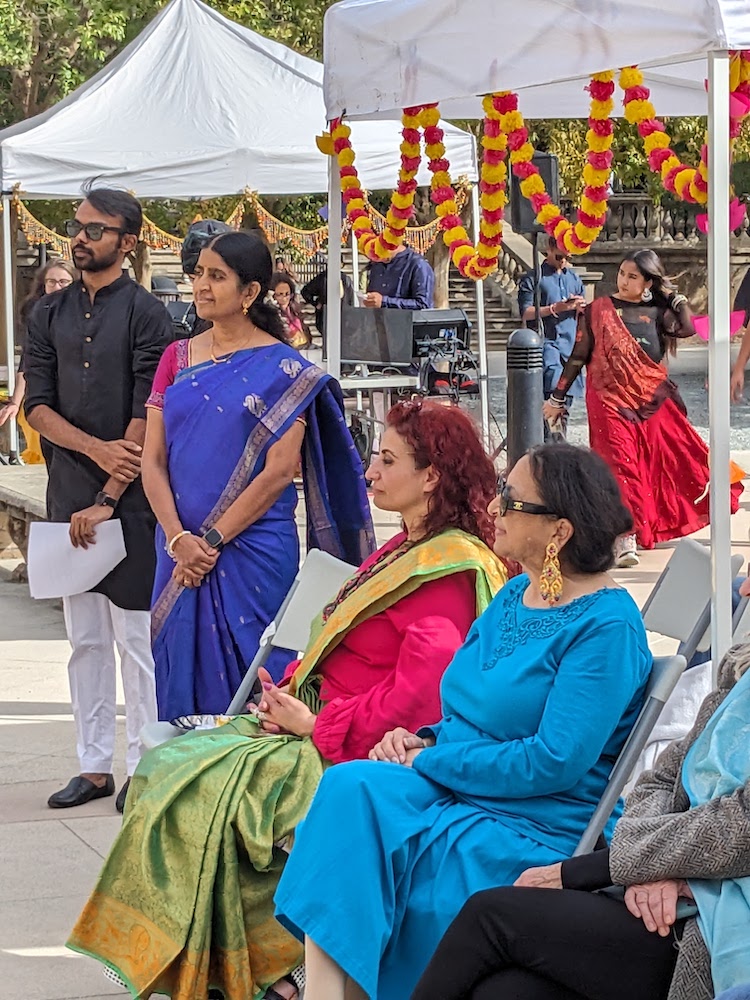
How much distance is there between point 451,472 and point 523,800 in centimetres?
84

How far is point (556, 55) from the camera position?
4242 millimetres

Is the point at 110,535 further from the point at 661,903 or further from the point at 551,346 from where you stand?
the point at 551,346

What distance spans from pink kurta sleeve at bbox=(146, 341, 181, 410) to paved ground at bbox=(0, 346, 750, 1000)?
1.29m

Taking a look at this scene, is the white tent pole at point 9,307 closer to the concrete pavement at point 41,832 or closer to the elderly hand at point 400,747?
the concrete pavement at point 41,832

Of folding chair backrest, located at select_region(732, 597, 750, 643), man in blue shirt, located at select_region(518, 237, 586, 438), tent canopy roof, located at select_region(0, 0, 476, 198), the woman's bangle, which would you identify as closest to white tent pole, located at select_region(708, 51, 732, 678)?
folding chair backrest, located at select_region(732, 597, 750, 643)

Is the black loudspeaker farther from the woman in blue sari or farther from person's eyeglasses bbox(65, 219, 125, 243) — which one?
the woman in blue sari

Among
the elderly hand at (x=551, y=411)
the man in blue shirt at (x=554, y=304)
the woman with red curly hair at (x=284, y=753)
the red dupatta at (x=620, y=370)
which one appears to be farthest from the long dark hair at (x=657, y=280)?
the woman with red curly hair at (x=284, y=753)

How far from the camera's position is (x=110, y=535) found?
5020 millimetres

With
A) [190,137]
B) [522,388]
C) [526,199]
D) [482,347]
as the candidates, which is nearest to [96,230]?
[522,388]

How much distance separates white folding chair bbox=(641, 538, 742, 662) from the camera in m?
3.80

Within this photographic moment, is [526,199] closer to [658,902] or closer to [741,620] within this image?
[741,620]

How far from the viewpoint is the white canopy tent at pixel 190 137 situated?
12258 millimetres

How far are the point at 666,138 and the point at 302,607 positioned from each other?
77.1 inches

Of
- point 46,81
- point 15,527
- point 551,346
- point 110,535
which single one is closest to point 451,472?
point 110,535
